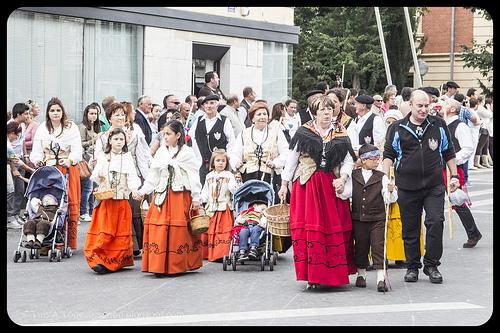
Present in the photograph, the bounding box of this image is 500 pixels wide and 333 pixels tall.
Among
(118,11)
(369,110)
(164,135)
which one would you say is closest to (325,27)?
(118,11)

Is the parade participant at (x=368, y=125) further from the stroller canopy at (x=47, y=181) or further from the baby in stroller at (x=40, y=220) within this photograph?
the baby in stroller at (x=40, y=220)

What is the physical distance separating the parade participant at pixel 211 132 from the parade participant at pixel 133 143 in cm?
128

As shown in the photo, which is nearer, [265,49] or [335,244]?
[335,244]

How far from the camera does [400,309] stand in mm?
8875

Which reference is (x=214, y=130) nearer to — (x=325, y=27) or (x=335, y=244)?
(x=335, y=244)

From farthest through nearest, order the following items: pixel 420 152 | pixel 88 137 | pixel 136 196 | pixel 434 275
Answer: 1. pixel 88 137
2. pixel 136 196
3. pixel 434 275
4. pixel 420 152

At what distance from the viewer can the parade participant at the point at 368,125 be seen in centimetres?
1343

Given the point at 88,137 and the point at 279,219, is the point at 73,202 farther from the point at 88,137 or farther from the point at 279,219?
the point at 279,219

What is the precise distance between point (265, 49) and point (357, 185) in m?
17.6

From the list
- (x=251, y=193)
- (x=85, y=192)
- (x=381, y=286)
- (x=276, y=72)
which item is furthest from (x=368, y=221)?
(x=276, y=72)

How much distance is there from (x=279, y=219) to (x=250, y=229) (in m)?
1.06

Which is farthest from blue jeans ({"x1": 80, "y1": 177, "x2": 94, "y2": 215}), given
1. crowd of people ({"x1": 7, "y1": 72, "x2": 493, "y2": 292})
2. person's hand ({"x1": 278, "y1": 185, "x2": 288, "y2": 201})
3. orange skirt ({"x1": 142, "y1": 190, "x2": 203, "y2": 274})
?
person's hand ({"x1": 278, "y1": 185, "x2": 288, "y2": 201})

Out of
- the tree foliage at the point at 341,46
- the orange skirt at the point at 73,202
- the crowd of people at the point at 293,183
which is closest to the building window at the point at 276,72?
the tree foliage at the point at 341,46

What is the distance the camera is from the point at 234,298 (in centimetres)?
943
